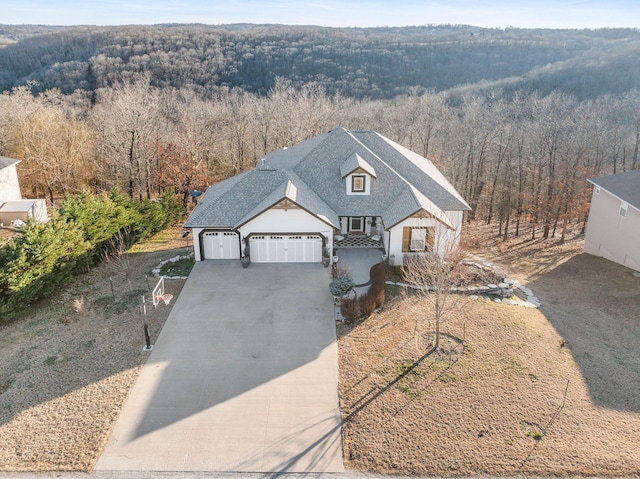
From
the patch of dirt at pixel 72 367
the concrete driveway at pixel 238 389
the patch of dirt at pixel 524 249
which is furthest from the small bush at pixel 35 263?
the patch of dirt at pixel 524 249

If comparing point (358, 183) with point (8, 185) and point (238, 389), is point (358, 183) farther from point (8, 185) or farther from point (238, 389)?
point (8, 185)

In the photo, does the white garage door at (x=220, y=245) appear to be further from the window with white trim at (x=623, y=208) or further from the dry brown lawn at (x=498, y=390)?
the window with white trim at (x=623, y=208)

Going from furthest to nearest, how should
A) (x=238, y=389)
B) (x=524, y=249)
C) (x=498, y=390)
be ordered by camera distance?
1. (x=524, y=249)
2. (x=238, y=389)
3. (x=498, y=390)

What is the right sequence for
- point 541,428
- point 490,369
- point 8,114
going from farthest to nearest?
point 8,114
point 490,369
point 541,428

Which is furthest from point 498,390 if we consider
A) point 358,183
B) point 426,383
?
point 358,183

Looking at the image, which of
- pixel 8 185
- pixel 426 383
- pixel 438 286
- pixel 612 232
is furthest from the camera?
pixel 8 185

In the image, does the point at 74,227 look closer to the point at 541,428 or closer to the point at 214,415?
the point at 214,415

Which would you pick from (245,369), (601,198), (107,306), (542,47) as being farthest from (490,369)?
(542,47)
